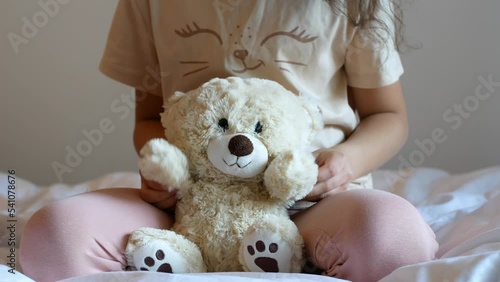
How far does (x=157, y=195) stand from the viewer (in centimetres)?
74

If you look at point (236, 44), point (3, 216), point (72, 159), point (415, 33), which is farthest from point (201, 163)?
point (72, 159)

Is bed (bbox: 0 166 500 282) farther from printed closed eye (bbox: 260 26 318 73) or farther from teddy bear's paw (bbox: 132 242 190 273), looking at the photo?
printed closed eye (bbox: 260 26 318 73)

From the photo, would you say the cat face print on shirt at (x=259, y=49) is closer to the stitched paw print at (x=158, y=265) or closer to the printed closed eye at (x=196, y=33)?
the printed closed eye at (x=196, y=33)

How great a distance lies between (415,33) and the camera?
1.44 metres

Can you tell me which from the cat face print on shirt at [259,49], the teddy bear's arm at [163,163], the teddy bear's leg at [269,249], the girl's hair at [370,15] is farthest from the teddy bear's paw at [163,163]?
the girl's hair at [370,15]

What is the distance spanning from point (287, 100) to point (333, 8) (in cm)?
19

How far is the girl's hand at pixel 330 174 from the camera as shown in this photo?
0.74 m

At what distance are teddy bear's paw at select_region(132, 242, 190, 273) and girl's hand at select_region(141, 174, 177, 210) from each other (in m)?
0.09

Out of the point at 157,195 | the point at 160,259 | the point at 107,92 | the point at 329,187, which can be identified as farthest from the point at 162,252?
the point at 107,92

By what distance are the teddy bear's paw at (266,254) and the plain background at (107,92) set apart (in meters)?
0.86

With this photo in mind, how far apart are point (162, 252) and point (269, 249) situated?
106 mm

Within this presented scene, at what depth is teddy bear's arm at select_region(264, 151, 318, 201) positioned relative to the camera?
68cm

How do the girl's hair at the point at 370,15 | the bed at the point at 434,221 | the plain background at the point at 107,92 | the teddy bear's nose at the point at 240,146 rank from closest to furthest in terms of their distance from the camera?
the bed at the point at 434,221, the teddy bear's nose at the point at 240,146, the girl's hair at the point at 370,15, the plain background at the point at 107,92

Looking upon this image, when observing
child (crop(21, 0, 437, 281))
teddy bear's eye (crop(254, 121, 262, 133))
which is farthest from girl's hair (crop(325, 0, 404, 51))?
teddy bear's eye (crop(254, 121, 262, 133))
